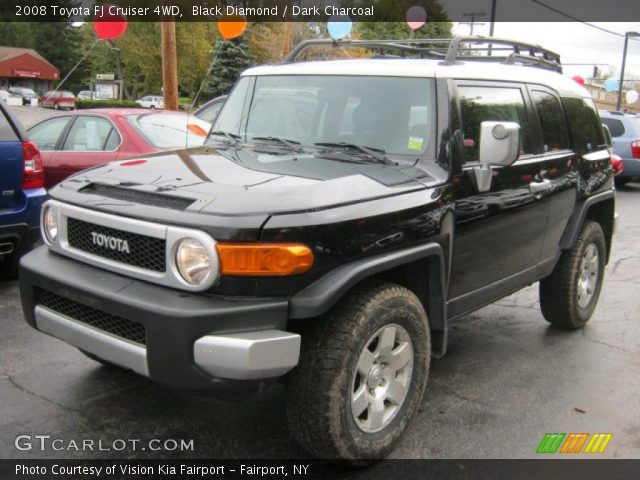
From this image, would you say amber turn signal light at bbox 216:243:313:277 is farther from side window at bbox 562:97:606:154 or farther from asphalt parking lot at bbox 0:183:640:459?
side window at bbox 562:97:606:154

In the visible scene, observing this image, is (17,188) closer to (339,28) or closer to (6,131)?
(6,131)

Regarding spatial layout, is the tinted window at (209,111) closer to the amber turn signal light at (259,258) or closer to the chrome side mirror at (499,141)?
the chrome side mirror at (499,141)

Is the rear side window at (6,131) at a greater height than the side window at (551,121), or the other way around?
the side window at (551,121)

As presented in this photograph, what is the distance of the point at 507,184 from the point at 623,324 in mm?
2345

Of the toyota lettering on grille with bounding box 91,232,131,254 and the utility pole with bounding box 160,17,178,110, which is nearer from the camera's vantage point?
the toyota lettering on grille with bounding box 91,232,131,254

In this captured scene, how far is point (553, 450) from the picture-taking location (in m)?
3.41

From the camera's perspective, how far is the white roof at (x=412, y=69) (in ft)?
12.1

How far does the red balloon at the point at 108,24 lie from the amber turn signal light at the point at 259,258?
26.4 ft

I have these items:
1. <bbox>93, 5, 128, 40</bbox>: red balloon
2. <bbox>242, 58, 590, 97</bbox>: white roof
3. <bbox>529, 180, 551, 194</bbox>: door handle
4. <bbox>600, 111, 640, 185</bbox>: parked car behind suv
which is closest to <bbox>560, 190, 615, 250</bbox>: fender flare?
<bbox>529, 180, 551, 194</bbox>: door handle

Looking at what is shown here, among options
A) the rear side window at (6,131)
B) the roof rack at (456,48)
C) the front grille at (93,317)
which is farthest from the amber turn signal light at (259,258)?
the rear side window at (6,131)

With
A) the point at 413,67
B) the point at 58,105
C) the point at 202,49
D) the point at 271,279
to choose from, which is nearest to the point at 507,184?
the point at 413,67

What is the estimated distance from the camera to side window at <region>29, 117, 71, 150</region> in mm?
7902

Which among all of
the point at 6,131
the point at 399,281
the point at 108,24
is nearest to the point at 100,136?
the point at 6,131

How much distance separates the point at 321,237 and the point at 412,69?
1.44m
